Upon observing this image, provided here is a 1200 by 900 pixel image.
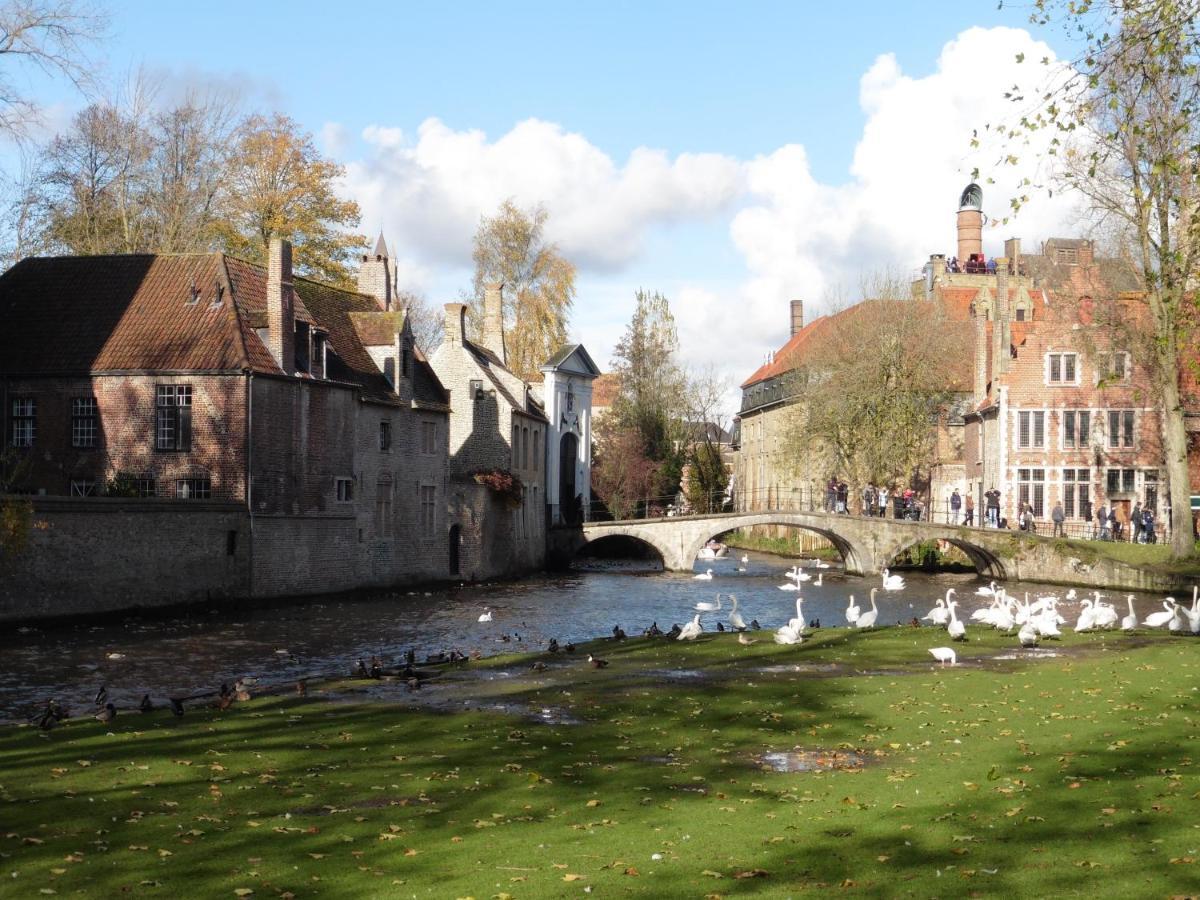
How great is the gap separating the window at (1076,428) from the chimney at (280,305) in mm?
33499

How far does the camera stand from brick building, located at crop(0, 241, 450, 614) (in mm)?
42844

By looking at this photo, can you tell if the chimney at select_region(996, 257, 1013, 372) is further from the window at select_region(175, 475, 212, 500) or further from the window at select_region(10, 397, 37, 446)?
the window at select_region(10, 397, 37, 446)

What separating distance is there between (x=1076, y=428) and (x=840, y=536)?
11.0 metres

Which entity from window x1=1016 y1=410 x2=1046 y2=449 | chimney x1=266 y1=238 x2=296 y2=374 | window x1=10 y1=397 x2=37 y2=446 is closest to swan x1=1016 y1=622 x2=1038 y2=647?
chimney x1=266 y1=238 x2=296 y2=374

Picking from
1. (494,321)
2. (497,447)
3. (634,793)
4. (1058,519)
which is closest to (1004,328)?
(1058,519)

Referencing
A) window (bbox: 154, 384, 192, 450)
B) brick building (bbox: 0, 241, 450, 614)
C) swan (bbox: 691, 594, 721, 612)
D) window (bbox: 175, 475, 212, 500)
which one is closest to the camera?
swan (bbox: 691, 594, 721, 612)

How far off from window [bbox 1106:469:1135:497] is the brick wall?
1436 inches

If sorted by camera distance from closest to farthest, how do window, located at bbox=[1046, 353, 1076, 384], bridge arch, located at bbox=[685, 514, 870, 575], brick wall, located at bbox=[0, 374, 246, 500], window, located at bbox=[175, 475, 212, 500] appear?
brick wall, located at bbox=[0, 374, 246, 500] → window, located at bbox=[175, 475, 212, 500] → bridge arch, located at bbox=[685, 514, 870, 575] → window, located at bbox=[1046, 353, 1076, 384]

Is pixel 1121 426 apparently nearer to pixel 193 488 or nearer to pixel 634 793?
pixel 193 488

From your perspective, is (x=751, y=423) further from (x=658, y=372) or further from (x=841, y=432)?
(x=841, y=432)

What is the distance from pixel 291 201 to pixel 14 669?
35.6 meters

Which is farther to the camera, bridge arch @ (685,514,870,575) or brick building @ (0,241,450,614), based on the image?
bridge arch @ (685,514,870,575)

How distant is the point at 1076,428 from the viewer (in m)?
60.7

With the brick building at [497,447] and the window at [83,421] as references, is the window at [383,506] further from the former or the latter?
the window at [83,421]
